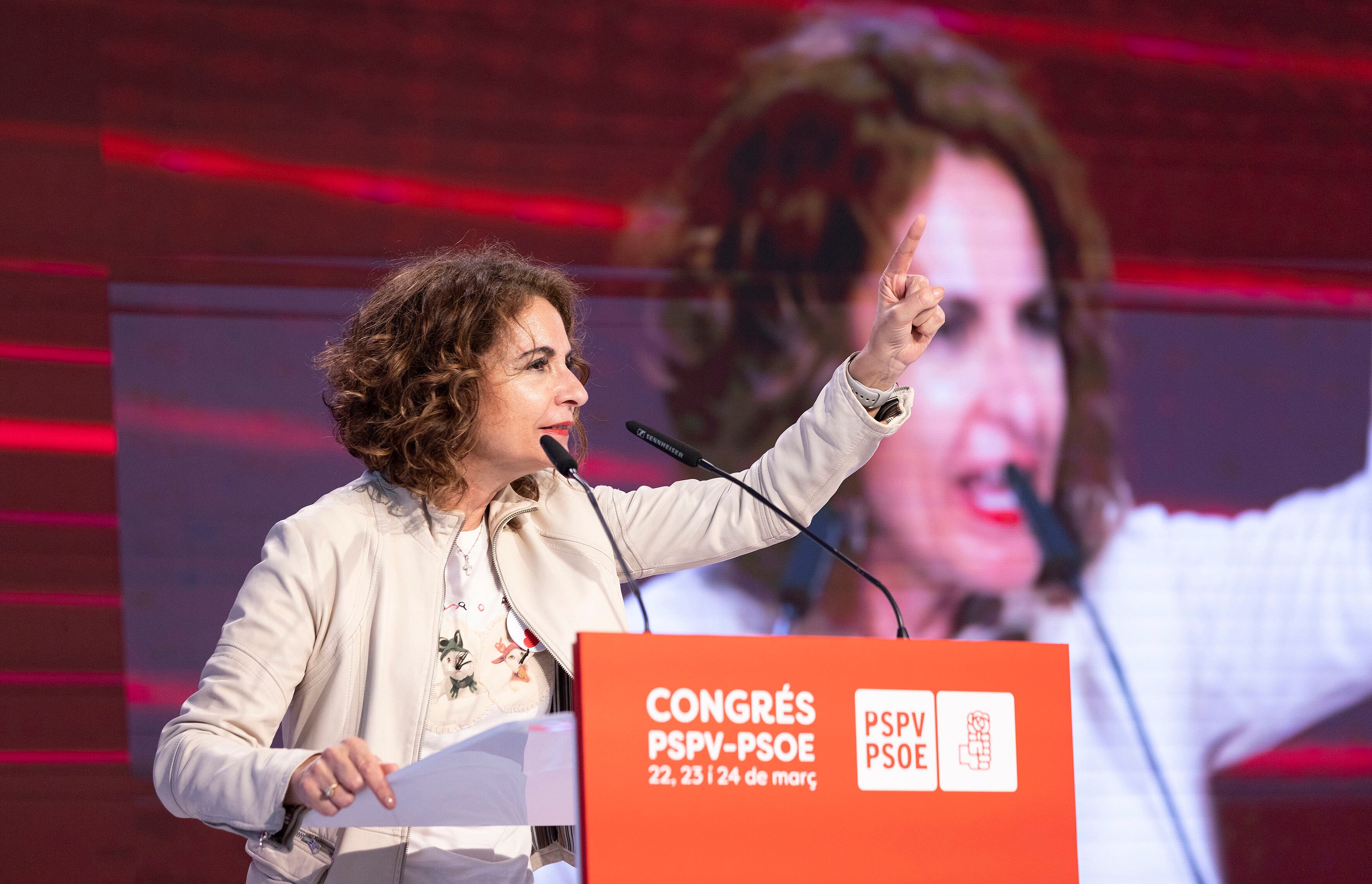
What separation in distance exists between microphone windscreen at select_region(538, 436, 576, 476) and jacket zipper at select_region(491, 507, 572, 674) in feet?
0.72

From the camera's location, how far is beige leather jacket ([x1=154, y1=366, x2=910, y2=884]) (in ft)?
4.65

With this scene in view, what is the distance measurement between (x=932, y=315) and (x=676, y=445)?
442 millimetres

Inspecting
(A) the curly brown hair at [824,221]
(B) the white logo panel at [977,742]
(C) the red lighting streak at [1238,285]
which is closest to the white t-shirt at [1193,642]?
(A) the curly brown hair at [824,221]

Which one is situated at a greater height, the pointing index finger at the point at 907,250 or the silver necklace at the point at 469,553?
the pointing index finger at the point at 907,250

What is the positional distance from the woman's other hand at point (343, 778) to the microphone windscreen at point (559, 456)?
0.43 m

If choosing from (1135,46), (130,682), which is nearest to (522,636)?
(130,682)

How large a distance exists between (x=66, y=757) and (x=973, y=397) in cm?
209

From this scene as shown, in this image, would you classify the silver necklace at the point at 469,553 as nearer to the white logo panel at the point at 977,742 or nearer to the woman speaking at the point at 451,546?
the woman speaking at the point at 451,546

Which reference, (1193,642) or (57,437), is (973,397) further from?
(57,437)

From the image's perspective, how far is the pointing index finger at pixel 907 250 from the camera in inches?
63.0

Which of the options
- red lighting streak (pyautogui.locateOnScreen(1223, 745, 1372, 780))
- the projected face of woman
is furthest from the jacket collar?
red lighting streak (pyautogui.locateOnScreen(1223, 745, 1372, 780))

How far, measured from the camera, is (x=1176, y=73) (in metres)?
3.06

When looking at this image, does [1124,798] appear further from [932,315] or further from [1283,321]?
[932,315]

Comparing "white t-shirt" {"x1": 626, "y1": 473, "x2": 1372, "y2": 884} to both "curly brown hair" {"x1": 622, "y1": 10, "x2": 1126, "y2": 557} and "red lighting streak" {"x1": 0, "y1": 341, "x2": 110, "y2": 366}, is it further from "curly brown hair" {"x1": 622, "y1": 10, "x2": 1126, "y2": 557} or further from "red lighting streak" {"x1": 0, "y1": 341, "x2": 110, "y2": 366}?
"red lighting streak" {"x1": 0, "y1": 341, "x2": 110, "y2": 366}
